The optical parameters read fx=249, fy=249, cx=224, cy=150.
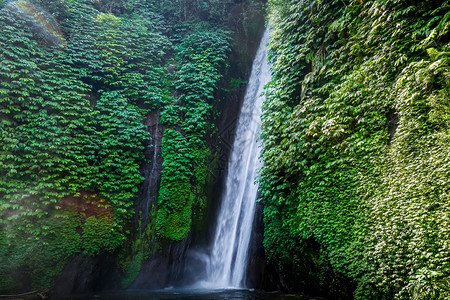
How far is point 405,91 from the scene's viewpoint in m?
3.67

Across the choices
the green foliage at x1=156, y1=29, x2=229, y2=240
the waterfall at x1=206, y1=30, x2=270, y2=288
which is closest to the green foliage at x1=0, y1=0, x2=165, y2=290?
the green foliage at x1=156, y1=29, x2=229, y2=240

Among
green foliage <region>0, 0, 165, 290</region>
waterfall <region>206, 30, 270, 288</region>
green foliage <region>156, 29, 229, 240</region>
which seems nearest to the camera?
green foliage <region>0, 0, 165, 290</region>

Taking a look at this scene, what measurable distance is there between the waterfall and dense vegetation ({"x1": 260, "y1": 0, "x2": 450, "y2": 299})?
4.49ft

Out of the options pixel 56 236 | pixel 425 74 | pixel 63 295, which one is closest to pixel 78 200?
pixel 56 236

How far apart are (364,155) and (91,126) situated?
26.5ft

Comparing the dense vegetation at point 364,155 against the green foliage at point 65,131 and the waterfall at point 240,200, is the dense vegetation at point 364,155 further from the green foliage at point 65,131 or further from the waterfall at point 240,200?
the green foliage at point 65,131

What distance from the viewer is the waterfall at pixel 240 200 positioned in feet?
24.4

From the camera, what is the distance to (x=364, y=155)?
418 cm

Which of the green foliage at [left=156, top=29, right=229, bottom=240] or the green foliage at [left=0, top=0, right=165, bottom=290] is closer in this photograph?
the green foliage at [left=0, top=0, right=165, bottom=290]

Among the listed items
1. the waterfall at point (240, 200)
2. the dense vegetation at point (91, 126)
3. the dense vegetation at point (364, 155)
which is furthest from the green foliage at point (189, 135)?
the dense vegetation at point (364, 155)

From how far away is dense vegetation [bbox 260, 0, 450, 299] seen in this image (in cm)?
305

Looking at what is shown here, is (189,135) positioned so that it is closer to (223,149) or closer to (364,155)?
(223,149)

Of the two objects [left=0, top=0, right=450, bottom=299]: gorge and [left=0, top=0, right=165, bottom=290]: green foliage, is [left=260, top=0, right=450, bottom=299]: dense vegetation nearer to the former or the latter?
[left=0, top=0, right=450, bottom=299]: gorge

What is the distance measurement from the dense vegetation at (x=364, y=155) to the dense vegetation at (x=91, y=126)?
4084mm
